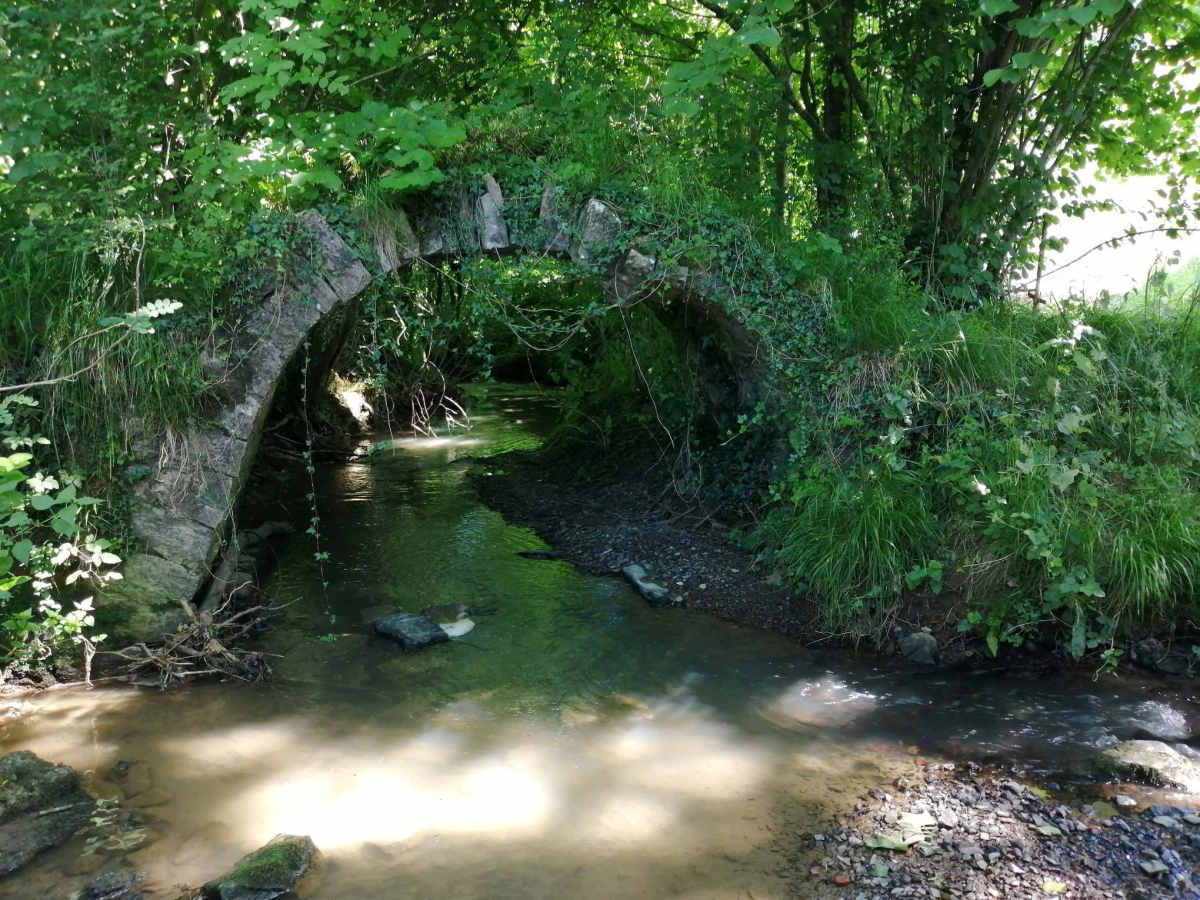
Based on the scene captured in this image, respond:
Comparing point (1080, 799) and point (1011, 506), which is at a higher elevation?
point (1011, 506)

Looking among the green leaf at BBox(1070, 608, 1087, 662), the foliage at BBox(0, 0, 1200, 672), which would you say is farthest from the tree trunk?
the green leaf at BBox(1070, 608, 1087, 662)

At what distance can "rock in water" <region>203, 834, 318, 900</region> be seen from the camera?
127 inches

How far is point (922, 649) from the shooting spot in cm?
514

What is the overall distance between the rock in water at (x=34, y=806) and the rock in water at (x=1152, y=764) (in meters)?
4.57

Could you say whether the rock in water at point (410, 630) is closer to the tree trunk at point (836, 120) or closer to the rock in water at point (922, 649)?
the rock in water at point (922, 649)

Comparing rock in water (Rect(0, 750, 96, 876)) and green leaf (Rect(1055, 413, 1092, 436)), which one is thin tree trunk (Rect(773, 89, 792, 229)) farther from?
rock in water (Rect(0, 750, 96, 876))

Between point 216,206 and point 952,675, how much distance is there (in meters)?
5.01

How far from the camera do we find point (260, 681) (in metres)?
4.91

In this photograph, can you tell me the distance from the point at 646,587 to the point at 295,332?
2914 mm

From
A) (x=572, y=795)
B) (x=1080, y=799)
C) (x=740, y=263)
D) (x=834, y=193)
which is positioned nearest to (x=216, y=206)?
(x=740, y=263)

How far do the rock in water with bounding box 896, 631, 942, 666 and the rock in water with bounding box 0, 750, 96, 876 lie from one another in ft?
14.2

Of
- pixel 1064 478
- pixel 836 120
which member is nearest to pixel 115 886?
pixel 1064 478

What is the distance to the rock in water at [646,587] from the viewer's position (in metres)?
6.05

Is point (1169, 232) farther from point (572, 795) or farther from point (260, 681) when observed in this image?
point (260, 681)
